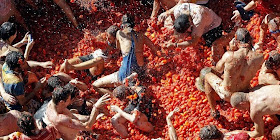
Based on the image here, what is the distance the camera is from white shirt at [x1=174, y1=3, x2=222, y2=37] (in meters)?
8.64

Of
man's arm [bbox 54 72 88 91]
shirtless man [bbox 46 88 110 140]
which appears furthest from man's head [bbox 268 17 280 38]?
man's arm [bbox 54 72 88 91]

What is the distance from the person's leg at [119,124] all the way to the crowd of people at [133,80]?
0.02 m

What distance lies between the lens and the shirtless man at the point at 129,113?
8.18 m

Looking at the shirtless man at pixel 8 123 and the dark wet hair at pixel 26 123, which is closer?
the dark wet hair at pixel 26 123

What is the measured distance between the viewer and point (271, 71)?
773 centimetres

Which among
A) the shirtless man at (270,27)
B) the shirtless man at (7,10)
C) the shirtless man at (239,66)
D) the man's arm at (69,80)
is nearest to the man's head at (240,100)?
the shirtless man at (239,66)

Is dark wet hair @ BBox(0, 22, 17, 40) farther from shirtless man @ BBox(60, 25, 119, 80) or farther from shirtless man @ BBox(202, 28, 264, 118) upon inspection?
shirtless man @ BBox(202, 28, 264, 118)

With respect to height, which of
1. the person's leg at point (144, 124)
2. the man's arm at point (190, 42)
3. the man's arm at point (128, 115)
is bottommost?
the person's leg at point (144, 124)

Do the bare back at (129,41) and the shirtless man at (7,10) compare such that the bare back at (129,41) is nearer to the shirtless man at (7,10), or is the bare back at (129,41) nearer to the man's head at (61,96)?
the man's head at (61,96)

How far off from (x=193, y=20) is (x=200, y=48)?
0.79 metres

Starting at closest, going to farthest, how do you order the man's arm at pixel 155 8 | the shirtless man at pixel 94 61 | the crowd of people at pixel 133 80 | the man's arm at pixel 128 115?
the crowd of people at pixel 133 80 < the man's arm at pixel 128 115 < the shirtless man at pixel 94 61 < the man's arm at pixel 155 8

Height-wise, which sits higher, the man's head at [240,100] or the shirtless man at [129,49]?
the shirtless man at [129,49]

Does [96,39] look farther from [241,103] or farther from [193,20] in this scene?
[241,103]

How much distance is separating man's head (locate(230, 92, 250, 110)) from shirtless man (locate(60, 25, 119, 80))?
2.67 meters
